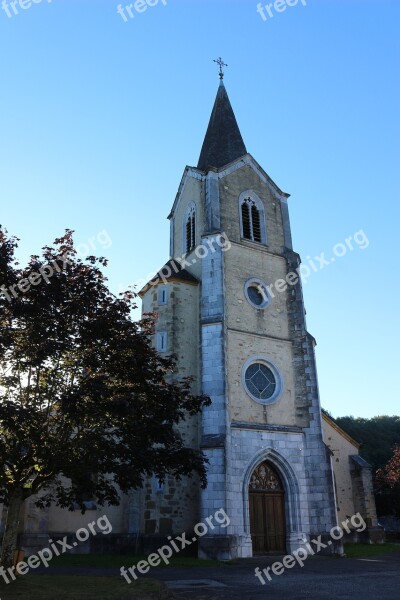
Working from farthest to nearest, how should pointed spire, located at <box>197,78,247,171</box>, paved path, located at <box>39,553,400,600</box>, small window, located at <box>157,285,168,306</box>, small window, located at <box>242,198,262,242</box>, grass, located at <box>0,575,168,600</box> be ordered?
1. pointed spire, located at <box>197,78,247,171</box>
2. small window, located at <box>242,198,262,242</box>
3. small window, located at <box>157,285,168,306</box>
4. paved path, located at <box>39,553,400,600</box>
5. grass, located at <box>0,575,168,600</box>

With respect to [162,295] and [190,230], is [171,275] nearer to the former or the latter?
[162,295]

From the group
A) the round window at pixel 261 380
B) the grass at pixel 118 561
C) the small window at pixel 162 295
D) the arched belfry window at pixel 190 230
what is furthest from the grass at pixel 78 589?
the arched belfry window at pixel 190 230

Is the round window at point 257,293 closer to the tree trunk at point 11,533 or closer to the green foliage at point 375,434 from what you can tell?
the tree trunk at point 11,533

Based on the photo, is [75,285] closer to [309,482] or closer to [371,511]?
[309,482]

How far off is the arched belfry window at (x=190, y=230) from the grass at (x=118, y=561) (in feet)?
49.2

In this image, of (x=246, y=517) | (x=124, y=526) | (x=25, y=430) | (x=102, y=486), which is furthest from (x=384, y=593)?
(x=124, y=526)

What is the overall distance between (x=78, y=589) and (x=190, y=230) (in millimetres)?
20575

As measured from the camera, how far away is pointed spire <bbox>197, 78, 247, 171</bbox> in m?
29.8

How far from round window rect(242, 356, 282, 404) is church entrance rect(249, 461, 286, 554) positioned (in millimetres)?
2946

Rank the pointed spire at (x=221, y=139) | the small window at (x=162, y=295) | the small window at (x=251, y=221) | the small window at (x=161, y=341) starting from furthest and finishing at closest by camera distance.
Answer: the pointed spire at (x=221, y=139) → the small window at (x=251, y=221) → the small window at (x=162, y=295) → the small window at (x=161, y=341)

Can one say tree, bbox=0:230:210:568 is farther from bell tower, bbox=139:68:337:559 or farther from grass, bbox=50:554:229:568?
bell tower, bbox=139:68:337:559

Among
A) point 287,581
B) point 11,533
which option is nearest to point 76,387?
→ point 11,533

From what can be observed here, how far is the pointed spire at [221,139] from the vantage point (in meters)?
29.8

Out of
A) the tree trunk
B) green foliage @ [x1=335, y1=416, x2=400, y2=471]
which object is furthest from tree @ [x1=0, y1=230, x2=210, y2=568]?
green foliage @ [x1=335, y1=416, x2=400, y2=471]
